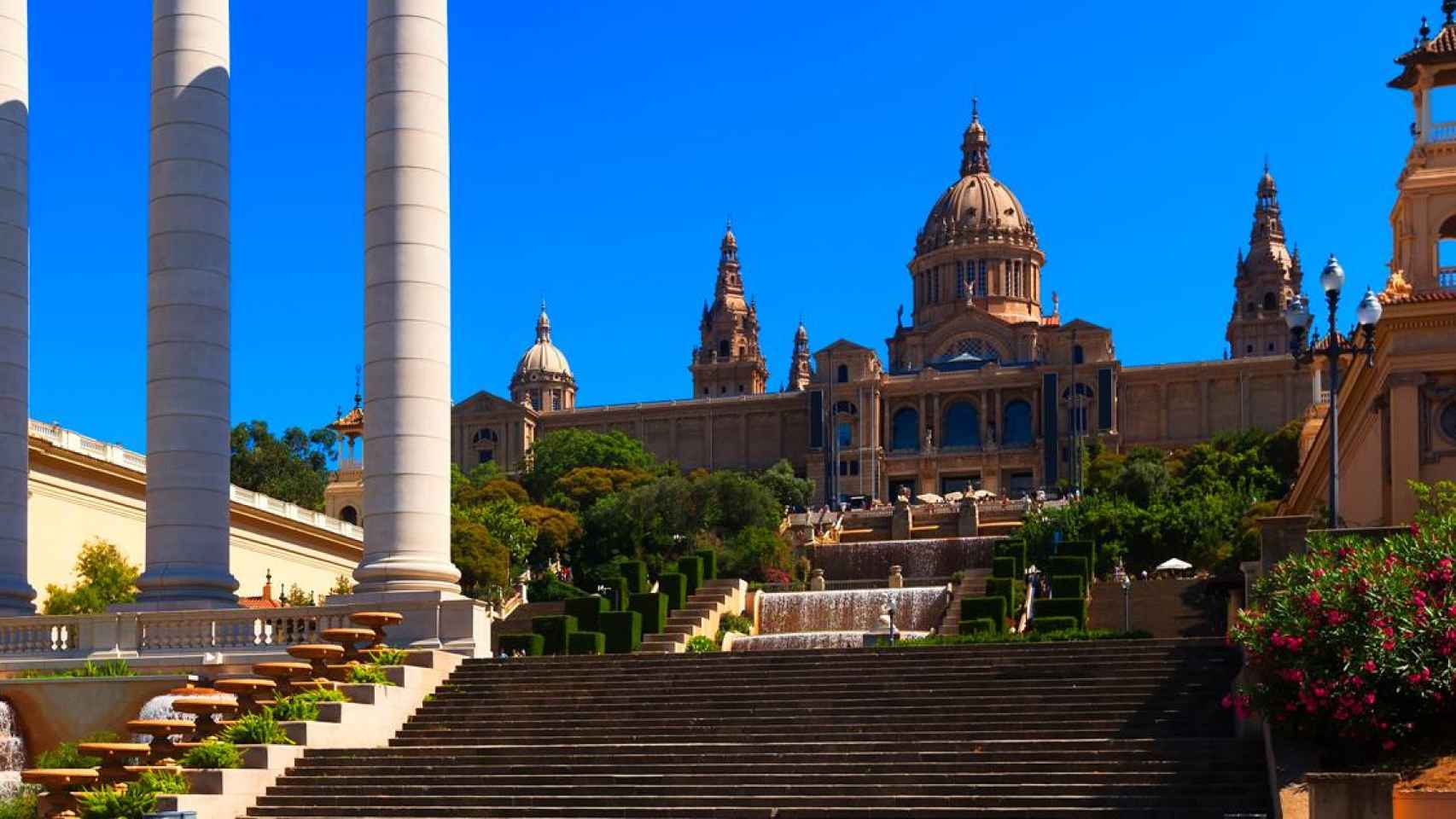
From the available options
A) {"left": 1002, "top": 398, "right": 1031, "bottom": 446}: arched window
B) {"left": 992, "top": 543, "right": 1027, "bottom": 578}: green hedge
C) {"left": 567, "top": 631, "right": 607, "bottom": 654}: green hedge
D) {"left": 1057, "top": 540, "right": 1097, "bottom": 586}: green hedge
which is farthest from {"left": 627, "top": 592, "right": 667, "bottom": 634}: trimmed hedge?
{"left": 1002, "top": 398, "right": 1031, "bottom": 446}: arched window

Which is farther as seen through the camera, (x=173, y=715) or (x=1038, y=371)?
(x=1038, y=371)

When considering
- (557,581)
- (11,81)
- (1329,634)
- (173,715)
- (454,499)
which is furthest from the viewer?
(454,499)

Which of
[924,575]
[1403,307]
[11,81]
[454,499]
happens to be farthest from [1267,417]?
[11,81]

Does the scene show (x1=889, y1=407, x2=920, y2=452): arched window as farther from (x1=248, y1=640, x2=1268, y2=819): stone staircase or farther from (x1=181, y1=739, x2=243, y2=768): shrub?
(x1=181, y1=739, x2=243, y2=768): shrub

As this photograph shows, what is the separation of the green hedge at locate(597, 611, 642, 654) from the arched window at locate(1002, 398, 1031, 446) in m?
131

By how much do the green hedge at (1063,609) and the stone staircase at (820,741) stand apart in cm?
2831

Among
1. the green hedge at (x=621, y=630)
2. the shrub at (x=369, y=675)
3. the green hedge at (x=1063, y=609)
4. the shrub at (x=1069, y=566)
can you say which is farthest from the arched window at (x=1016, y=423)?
the shrub at (x=369, y=675)

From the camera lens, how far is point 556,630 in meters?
55.8

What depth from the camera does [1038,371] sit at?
18612 cm

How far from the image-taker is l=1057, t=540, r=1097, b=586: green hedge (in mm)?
81938

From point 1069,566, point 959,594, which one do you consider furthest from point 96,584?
point 1069,566

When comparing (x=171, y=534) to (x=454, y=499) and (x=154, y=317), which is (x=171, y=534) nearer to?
(x=154, y=317)

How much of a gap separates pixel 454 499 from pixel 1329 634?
383 feet

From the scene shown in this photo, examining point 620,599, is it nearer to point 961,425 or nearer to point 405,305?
point 405,305
